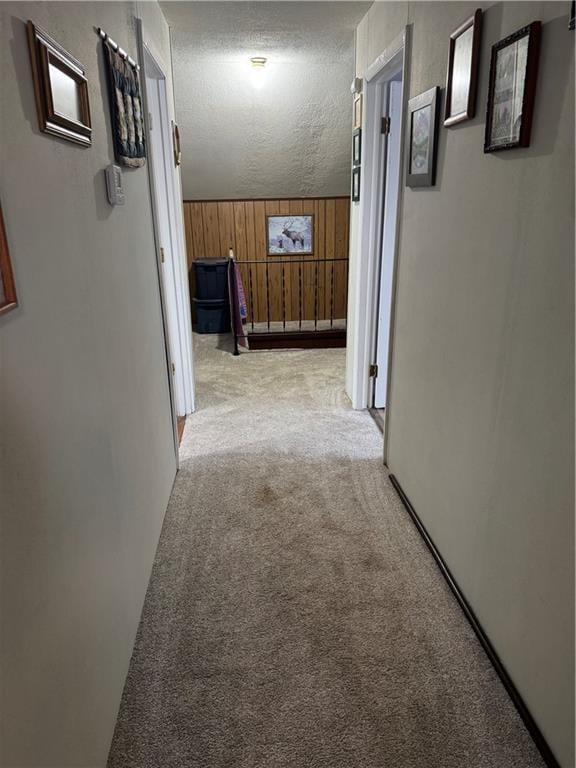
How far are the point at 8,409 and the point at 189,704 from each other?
1.11 metres

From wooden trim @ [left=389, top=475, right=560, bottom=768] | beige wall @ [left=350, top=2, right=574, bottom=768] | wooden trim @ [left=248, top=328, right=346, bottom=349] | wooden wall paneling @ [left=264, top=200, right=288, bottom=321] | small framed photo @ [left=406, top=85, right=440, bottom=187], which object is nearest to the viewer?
beige wall @ [left=350, top=2, right=574, bottom=768]

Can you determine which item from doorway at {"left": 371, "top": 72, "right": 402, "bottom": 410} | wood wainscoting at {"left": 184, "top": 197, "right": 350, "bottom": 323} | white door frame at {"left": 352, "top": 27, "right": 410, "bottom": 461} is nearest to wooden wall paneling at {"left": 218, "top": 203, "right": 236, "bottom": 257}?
wood wainscoting at {"left": 184, "top": 197, "right": 350, "bottom": 323}

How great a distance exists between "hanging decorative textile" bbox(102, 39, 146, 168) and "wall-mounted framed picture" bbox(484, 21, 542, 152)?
1146 mm

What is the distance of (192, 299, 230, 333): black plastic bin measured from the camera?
5.42m

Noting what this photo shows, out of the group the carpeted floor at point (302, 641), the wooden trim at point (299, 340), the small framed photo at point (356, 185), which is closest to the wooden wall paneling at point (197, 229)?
the wooden trim at point (299, 340)

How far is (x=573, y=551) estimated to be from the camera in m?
1.16

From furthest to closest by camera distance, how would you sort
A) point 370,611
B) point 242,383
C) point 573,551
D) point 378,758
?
point 242,383 < point 370,611 < point 378,758 < point 573,551

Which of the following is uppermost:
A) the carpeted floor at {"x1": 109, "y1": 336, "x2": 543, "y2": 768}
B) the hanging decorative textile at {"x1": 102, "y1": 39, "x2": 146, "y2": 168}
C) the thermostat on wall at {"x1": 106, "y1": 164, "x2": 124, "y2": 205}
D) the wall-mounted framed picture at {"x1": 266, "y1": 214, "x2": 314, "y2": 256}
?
the hanging decorative textile at {"x1": 102, "y1": 39, "x2": 146, "y2": 168}

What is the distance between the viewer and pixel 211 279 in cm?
533

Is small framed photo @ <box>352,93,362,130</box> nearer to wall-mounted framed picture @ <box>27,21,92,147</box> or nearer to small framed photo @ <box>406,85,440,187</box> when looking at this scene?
small framed photo @ <box>406,85,440,187</box>

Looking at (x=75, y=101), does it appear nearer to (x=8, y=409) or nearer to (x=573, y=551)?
(x=8, y=409)

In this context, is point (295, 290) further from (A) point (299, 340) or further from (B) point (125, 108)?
(B) point (125, 108)

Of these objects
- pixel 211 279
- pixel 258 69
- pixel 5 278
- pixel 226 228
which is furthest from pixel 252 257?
pixel 5 278

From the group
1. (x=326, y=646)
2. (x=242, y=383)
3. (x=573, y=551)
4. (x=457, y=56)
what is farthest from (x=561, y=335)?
(x=242, y=383)
